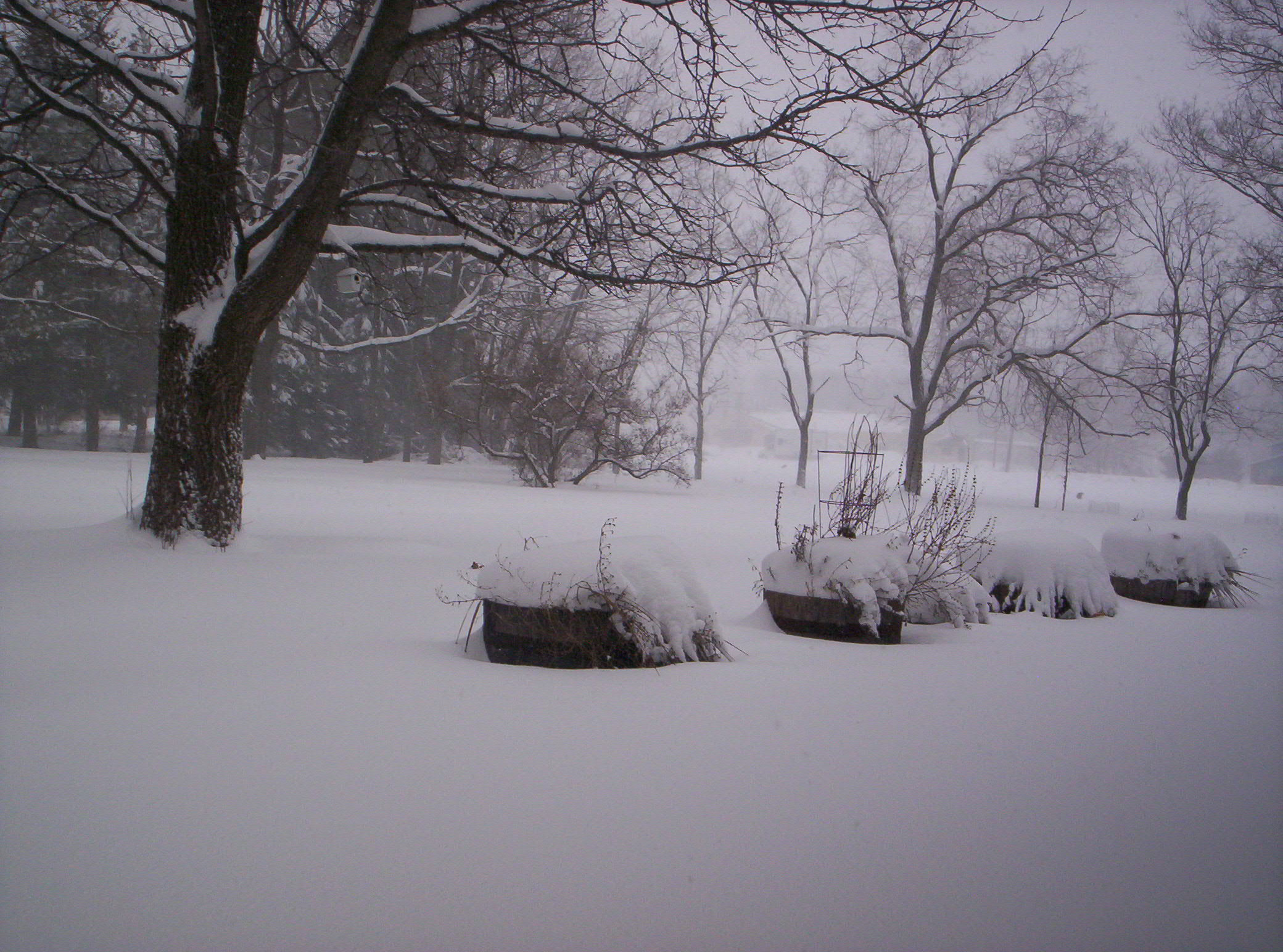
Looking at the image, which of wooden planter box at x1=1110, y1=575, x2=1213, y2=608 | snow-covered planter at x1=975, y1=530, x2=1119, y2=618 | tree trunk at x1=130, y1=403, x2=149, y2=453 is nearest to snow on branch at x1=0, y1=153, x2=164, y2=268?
snow-covered planter at x1=975, y1=530, x2=1119, y2=618

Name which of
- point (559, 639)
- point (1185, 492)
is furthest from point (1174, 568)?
point (1185, 492)

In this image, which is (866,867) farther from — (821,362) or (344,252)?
(821,362)

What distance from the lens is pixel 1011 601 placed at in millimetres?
5992

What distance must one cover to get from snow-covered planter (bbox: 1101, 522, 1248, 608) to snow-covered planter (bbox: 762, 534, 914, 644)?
3.47 meters

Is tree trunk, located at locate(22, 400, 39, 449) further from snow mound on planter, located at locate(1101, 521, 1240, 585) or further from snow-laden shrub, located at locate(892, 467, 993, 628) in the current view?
snow mound on planter, located at locate(1101, 521, 1240, 585)

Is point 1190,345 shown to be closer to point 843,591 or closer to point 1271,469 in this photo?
point 1271,469

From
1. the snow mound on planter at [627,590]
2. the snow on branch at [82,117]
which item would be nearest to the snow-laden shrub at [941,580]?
the snow mound on planter at [627,590]

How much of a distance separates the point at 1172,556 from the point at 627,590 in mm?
6012

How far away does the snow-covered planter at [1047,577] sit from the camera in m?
5.82

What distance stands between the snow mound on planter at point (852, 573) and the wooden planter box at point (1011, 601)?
1.49 metres

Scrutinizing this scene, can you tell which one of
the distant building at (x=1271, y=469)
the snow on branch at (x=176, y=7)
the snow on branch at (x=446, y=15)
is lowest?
the distant building at (x=1271, y=469)

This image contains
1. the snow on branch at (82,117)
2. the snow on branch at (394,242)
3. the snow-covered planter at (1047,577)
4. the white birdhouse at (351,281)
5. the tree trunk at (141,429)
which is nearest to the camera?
the snow on branch at (82,117)

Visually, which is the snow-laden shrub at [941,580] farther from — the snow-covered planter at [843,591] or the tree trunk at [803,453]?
the tree trunk at [803,453]

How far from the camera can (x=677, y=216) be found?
644cm
